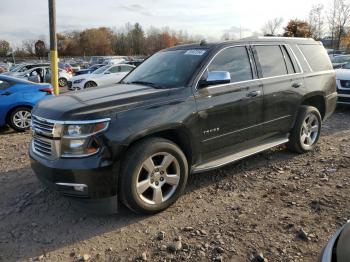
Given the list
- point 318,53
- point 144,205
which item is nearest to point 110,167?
point 144,205

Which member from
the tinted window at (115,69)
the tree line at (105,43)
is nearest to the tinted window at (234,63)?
the tinted window at (115,69)

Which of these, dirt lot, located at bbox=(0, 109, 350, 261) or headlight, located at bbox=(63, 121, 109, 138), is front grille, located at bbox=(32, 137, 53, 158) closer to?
headlight, located at bbox=(63, 121, 109, 138)

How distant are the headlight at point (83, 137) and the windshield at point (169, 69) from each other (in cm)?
116

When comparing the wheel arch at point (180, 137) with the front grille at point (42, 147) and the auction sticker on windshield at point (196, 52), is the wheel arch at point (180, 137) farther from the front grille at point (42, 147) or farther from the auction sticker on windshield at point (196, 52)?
the auction sticker on windshield at point (196, 52)

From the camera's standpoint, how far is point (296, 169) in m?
5.25

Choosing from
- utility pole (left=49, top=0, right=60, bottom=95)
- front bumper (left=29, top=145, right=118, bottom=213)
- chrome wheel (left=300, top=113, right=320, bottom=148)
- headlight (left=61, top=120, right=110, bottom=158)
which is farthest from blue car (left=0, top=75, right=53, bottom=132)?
chrome wheel (left=300, top=113, right=320, bottom=148)

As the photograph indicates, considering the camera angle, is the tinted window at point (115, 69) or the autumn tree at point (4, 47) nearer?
the tinted window at point (115, 69)

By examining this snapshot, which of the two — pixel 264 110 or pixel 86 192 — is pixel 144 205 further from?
pixel 264 110

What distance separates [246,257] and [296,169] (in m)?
2.45

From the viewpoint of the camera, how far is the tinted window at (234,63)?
453 cm

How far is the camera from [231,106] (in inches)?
177

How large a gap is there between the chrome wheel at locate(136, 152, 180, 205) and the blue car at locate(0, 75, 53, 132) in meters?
5.34

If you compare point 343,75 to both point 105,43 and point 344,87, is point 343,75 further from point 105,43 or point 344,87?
point 105,43

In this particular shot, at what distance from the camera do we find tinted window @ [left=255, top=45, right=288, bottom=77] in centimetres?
506
